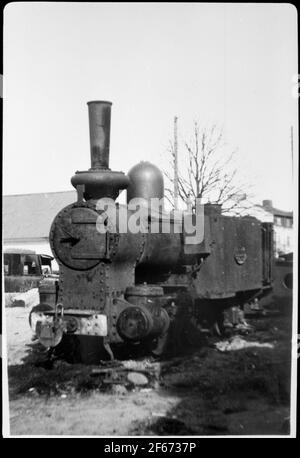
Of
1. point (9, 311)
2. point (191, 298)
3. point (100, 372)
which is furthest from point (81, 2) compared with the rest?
point (9, 311)

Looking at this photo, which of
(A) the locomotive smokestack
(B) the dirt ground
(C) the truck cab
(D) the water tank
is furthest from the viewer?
(C) the truck cab

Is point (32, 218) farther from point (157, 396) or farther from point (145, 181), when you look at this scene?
point (157, 396)

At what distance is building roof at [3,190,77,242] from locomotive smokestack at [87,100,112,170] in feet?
66.4

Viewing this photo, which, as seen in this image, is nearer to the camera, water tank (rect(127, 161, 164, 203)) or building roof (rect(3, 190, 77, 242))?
water tank (rect(127, 161, 164, 203))

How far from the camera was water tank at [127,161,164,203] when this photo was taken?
9.32m

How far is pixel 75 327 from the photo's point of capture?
24.4ft

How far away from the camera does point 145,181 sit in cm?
931

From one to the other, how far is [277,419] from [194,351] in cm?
339

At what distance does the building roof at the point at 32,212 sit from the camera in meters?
28.5

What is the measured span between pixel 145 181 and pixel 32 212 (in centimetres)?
2138

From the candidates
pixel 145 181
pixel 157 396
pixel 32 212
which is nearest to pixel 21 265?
pixel 32 212

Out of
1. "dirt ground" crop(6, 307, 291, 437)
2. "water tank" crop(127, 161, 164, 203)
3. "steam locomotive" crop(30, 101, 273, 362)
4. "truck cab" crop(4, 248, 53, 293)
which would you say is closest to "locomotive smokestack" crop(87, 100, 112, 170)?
"steam locomotive" crop(30, 101, 273, 362)

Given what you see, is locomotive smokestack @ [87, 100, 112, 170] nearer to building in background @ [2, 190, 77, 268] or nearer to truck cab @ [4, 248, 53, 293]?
truck cab @ [4, 248, 53, 293]

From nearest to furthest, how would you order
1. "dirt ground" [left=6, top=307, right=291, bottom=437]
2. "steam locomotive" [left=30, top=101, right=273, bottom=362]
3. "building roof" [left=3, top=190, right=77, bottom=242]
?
"dirt ground" [left=6, top=307, right=291, bottom=437] → "steam locomotive" [left=30, top=101, right=273, bottom=362] → "building roof" [left=3, top=190, right=77, bottom=242]
